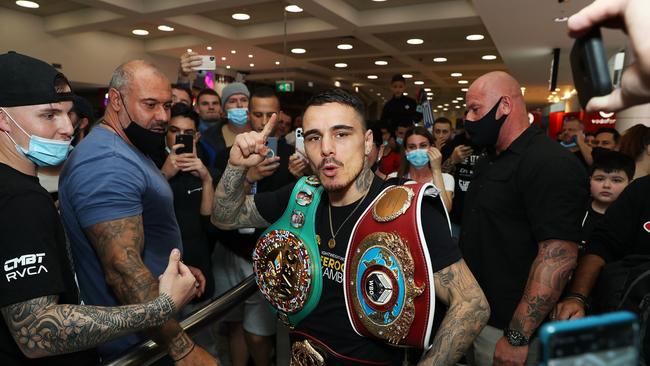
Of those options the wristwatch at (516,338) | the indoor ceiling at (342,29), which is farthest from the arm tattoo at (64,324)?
the indoor ceiling at (342,29)

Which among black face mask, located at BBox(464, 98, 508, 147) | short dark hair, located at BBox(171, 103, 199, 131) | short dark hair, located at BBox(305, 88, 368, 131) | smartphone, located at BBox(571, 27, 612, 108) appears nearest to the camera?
smartphone, located at BBox(571, 27, 612, 108)

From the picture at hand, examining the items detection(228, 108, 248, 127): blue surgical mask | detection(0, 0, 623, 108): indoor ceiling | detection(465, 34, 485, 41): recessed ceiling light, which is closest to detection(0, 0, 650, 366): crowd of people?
detection(228, 108, 248, 127): blue surgical mask

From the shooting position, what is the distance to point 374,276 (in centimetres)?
145

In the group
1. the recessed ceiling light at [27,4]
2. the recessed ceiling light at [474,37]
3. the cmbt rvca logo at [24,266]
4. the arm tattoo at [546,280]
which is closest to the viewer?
the cmbt rvca logo at [24,266]

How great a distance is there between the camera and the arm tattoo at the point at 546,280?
1956 millimetres

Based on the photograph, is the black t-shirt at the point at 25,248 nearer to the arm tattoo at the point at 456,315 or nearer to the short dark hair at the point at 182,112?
the arm tattoo at the point at 456,315

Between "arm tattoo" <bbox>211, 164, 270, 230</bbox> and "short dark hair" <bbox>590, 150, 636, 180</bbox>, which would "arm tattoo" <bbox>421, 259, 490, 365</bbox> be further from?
"short dark hair" <bbox>590, 150, 636, 180</bbox>

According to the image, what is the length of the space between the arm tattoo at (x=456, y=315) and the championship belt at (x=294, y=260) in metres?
0.47

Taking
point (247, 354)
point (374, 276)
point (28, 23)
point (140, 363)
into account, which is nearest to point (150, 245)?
point (140, 363)

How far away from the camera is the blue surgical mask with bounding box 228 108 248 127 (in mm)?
3867

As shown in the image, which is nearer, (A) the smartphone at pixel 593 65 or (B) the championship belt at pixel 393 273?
(A) the smartphone at pixel 593 65

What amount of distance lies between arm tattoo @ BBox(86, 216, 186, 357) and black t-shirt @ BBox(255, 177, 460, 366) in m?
0.53

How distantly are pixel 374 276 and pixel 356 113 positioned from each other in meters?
0.71

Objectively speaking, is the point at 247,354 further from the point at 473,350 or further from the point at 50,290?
the point at 50,290
